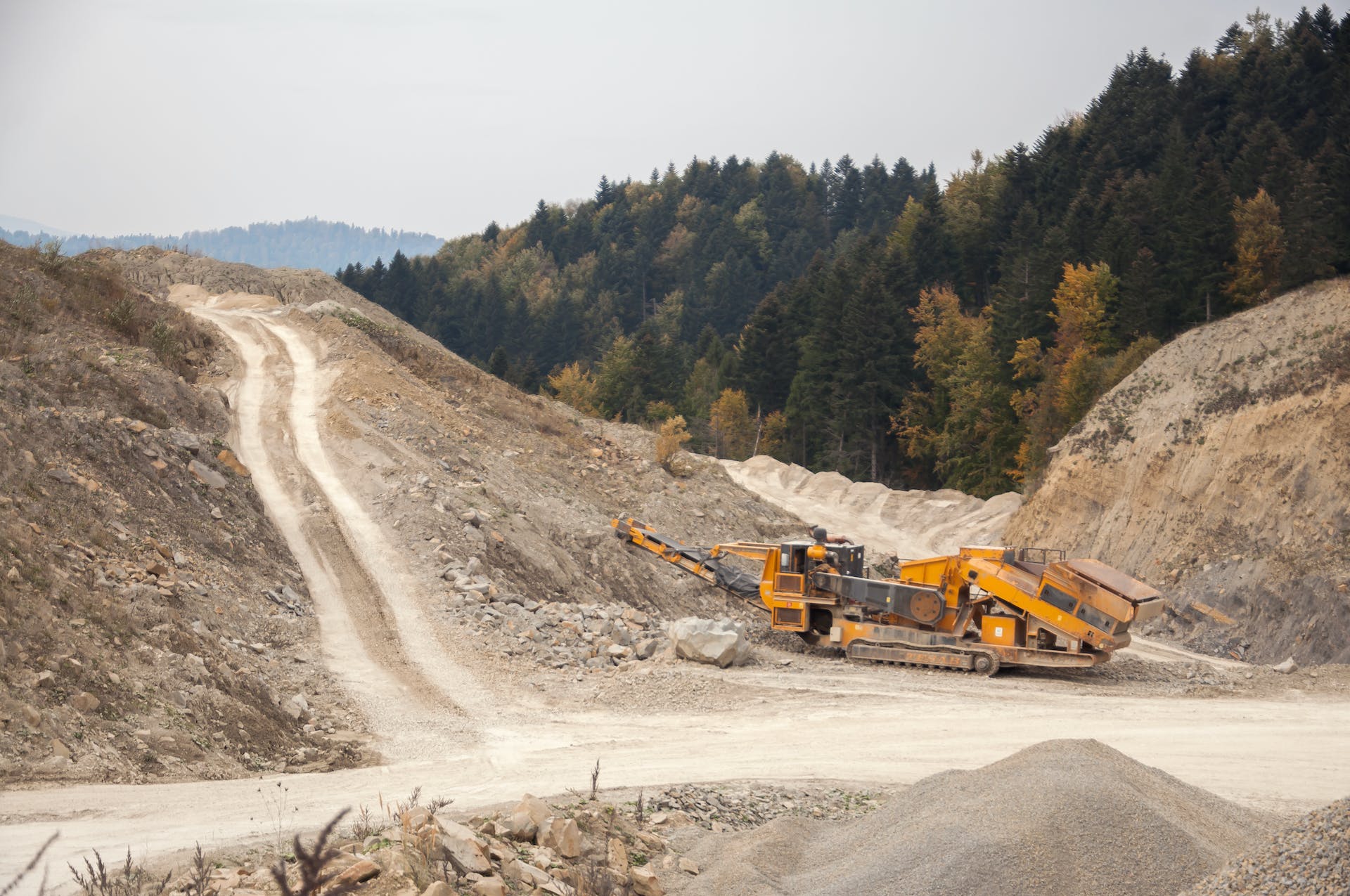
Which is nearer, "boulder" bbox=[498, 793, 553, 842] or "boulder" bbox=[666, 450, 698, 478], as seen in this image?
"boulder" bbox=[498, 793, 553, 842]

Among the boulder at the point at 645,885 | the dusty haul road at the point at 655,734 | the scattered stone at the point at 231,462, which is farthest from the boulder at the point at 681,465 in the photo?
the boulder at the point at 645,885

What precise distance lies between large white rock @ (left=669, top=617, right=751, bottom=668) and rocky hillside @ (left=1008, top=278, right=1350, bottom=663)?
47.6 ft

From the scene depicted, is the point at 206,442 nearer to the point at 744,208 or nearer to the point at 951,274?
the point at 951,274

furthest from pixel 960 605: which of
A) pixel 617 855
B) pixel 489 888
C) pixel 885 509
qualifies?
pixel 885 509

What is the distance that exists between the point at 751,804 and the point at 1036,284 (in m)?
44.5

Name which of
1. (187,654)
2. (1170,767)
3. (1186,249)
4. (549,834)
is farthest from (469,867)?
(1186,249)

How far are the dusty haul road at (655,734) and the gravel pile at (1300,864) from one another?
5748 millimetres

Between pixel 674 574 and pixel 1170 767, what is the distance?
13909 mm

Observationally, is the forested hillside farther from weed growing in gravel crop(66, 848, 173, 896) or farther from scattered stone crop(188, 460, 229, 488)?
weed growing in gravel crop(66, 848, 173, 896)

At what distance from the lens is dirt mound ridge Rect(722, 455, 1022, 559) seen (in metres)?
42.6

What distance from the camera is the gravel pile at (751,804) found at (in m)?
11.4

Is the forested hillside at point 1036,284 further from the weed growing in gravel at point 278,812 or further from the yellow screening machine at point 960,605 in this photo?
the weed growing in gravel at point 278,812

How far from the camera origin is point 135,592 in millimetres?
15430

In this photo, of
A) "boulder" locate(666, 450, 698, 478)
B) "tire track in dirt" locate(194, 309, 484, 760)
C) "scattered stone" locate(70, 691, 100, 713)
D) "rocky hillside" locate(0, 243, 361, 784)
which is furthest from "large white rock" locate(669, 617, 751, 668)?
"boulder" locate(666, 450, 698, 478)
